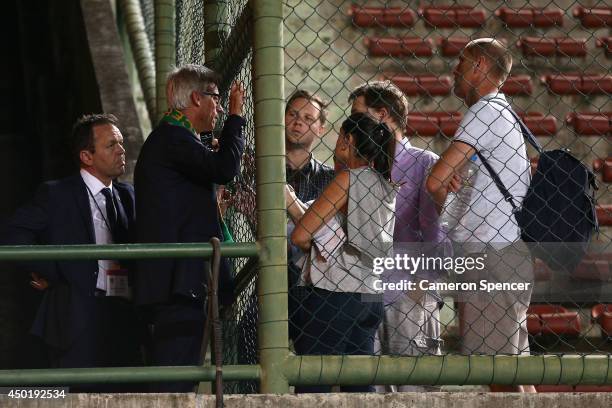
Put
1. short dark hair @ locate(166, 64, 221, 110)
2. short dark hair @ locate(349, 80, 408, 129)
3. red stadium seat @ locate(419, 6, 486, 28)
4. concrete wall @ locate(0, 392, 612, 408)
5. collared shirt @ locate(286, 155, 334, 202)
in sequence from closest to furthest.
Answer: concrete wall @ locate(0, 392, 612, 408)
short dark hair @ locate(166, 64, 221, 110)
short dark hair @ locate(349, 80, 408, 129)
collared shirt @ locate(286, 155, 334, 202)
red stadium seat @ locate(419, 6, 486, 28)

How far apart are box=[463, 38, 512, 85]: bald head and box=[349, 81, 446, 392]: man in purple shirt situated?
0.43 m

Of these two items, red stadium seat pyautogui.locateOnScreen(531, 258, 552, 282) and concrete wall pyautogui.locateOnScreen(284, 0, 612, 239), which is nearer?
red stadium seat pyautogui.locateOnScreen(531, 258, 552, 282)

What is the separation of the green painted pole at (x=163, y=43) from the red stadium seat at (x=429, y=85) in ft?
7.84

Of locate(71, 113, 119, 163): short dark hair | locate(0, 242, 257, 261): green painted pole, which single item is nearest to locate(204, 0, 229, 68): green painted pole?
locate(71, 113, 119, 163): short dark hair

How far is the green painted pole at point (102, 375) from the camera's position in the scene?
429 centimetres

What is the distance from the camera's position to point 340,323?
5000 mm

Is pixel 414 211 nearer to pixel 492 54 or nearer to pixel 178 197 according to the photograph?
pixel 492 54

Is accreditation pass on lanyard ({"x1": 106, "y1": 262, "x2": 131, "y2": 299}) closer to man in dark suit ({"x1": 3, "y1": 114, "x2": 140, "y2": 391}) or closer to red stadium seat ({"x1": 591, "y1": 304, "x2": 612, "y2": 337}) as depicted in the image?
man in dark suit ({"x1": 3, "y1": 114, "x2": 140, "y2": 391})

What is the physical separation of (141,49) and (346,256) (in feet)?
12.2

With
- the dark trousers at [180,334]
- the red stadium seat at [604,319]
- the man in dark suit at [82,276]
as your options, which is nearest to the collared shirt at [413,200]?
the dark trousers at [180,334]

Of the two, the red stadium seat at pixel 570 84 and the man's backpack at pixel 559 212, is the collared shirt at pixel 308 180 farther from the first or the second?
the red stadium seat at pixel 570 84

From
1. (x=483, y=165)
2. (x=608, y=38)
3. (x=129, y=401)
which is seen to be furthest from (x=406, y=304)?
(x=608, y=38)

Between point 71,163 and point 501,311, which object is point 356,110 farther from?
point 71,163

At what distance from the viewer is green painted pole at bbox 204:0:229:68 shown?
6090mm
